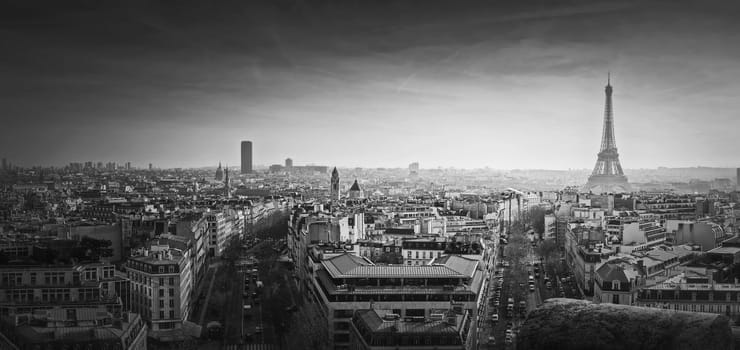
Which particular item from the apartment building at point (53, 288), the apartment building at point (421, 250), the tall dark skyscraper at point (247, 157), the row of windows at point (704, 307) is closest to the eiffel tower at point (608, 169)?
the tall dark skyscraper at point (247, 157)

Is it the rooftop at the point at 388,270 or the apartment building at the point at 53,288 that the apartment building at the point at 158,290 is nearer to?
the apartment building at the point at 53,288

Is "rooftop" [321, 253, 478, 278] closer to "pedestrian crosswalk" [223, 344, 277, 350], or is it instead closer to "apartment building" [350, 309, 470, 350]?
"pedestrian crosswalk" [223, 344, 277, 350]

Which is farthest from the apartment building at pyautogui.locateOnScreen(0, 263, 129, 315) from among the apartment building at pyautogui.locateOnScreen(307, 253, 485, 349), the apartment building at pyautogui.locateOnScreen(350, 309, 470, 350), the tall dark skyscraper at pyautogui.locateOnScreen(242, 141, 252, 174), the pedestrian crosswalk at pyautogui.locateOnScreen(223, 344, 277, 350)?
the tall dark skyscraper at pyautogui.locateOnScreen(242, 141, 252, 174)

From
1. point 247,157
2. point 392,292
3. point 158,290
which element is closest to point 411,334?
point 392,292

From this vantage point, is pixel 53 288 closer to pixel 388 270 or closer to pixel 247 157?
pixel 388 270

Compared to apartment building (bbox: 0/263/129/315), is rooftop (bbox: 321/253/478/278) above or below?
above

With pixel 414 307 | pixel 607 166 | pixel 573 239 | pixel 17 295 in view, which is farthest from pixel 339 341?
pixel 607 166
